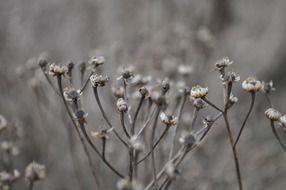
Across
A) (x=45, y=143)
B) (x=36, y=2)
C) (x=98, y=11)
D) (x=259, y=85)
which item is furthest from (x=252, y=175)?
(x=36, y=2)

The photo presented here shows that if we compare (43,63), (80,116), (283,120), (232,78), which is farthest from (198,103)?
(43,63)

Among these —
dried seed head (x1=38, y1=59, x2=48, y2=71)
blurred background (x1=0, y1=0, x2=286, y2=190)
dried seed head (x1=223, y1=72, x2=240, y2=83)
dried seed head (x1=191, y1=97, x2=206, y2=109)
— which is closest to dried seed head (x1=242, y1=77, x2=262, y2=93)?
dried seed head (x1=223, y1=72, x2=240, y2=83)

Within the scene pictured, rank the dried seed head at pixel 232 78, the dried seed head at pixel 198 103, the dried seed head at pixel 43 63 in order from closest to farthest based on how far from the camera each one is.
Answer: the dried seed head at pixel 232 78 → the dried seed head at pixel 198 103 → the dried seed head at pixel 43 63

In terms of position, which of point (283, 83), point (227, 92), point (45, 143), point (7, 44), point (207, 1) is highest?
point (207, 1)

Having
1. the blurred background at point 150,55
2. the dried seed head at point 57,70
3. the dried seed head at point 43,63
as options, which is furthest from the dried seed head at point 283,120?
the blurred background at point 150,55

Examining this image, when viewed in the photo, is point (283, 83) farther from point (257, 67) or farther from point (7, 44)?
point (7, 44)

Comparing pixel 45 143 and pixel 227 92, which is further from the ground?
pixel 45 143

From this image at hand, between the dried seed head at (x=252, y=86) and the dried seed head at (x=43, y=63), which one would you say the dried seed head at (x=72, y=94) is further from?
the dried seed head at (x=252, y=86)

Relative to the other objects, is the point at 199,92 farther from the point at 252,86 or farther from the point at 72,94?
the point at 72,94
